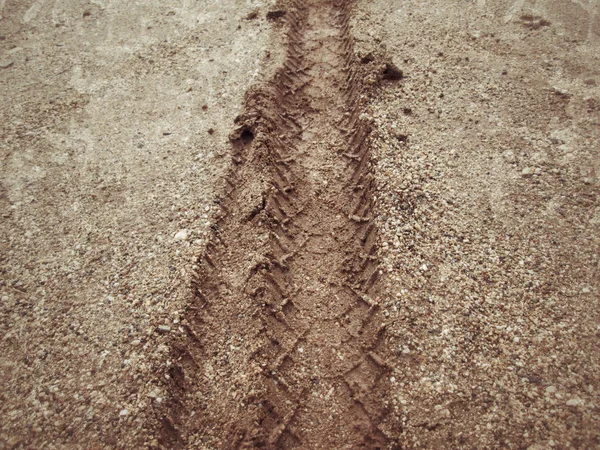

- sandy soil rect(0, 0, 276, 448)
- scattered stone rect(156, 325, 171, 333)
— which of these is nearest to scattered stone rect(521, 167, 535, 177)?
sandy soil rect(0, 0, 276, 448)

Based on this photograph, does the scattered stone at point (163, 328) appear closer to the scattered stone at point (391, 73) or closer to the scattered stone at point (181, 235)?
the scattered stone at point (181, 235)

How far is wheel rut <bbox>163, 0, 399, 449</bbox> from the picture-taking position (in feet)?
7.39

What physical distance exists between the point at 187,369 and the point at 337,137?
2.25 m

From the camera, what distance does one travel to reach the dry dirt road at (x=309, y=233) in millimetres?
2197

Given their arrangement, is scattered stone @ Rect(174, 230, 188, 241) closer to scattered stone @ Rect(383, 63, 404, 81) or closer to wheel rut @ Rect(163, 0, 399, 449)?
wheel rut @ Rect(163, 0, 399, 449)

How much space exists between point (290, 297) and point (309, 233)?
56 centimetres

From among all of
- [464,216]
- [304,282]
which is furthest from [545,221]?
[304,282]

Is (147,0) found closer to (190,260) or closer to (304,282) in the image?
(190,260)

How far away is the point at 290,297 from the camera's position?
2723mm

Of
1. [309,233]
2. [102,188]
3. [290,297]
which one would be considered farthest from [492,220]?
[102,188]

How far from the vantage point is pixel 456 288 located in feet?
8.12

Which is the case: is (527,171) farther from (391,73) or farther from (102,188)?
(102,188)

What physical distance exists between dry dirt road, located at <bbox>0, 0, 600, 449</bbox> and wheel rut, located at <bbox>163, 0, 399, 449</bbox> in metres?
0.01

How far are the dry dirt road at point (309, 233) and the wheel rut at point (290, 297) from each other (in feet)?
0.05
